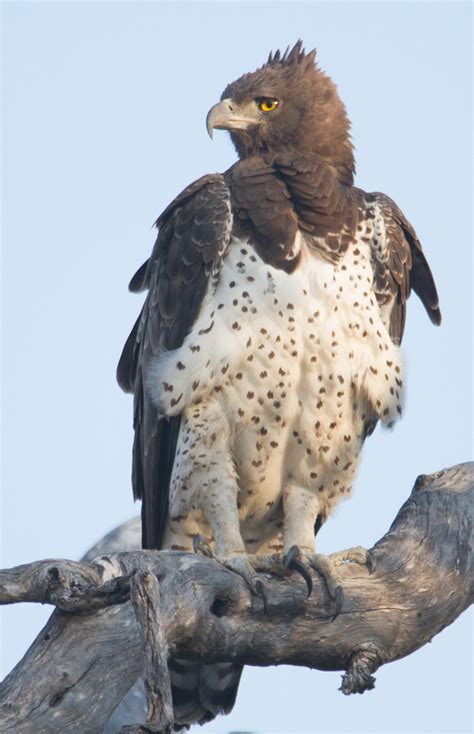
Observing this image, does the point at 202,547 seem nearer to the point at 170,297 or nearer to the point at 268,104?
the point at 170,297

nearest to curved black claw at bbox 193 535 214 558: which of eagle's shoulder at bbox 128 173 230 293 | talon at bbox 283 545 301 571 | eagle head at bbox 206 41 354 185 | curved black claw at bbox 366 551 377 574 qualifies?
talon at bbox 283 545 301 571

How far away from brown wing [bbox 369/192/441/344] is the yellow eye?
3.12ft

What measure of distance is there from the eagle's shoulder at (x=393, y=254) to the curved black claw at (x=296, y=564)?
2207 mm

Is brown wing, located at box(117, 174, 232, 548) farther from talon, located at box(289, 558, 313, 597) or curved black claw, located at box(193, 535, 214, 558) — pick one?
talon, located at box(289, 558, 313, 597)

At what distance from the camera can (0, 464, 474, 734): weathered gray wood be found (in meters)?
5.97

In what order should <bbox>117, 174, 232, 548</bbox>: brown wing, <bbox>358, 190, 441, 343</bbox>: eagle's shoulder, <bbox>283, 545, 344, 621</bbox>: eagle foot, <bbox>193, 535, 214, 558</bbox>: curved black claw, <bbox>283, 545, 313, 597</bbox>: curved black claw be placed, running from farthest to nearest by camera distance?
<bbox>358, 190, 441, 343</bbox>: eagle's shoulder
<bbox>117, 174, 232, 548</bbox>: brown wing
<bbox>193, 535, 214, 558</bbox>: curved black claw
<bbox>283, 545, 313, 597</bbox>: curved black claw
<bbox>283, 545, 344, 621</bbox>: eagle foot

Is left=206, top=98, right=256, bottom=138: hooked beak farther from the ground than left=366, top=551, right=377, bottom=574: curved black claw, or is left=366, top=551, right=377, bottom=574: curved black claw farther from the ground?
left=206, top=98, right=256, bottom=138: hooked beak

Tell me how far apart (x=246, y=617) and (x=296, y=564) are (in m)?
0.67

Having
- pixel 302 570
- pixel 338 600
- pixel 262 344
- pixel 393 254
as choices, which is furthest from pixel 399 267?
pixel 338 600

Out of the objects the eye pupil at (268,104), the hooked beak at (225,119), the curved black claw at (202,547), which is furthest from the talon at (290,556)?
the eye pupil at (268,104)

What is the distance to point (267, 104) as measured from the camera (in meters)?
9.39

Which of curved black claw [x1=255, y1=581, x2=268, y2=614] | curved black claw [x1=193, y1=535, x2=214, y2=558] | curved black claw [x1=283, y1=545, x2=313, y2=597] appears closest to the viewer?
curved black claw [x1=255, y1=581, x2=268, y2=614]

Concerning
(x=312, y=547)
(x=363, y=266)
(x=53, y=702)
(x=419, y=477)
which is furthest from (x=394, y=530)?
(x=53, y=702)

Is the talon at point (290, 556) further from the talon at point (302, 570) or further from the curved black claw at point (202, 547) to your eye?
the curved black claw at point (202, 547)
